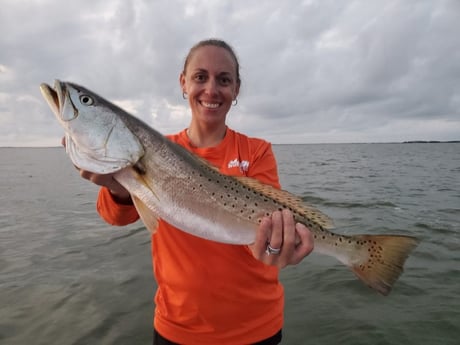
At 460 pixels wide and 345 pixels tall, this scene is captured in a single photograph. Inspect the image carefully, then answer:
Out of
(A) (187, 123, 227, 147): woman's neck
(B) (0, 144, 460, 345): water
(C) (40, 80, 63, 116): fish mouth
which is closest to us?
(C) (40, 80, 63, 116): fish mouth

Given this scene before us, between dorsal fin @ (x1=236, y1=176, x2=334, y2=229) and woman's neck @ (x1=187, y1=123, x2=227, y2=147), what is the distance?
612 mm

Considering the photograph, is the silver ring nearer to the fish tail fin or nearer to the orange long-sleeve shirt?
the orange long-sleeve shirt

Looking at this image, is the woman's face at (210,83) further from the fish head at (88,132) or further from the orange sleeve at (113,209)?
the orange sleeve at (113,209)

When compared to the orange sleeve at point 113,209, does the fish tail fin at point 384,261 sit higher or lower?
lower

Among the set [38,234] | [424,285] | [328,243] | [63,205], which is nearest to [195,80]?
[328,243]

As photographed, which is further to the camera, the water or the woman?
the water

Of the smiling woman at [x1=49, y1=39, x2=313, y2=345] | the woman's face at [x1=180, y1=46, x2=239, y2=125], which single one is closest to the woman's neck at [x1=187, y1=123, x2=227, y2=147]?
the woman's face at [x1=180, y1=46, x2=239, y2=125]

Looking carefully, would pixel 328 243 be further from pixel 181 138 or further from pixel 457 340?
pixel 457 340

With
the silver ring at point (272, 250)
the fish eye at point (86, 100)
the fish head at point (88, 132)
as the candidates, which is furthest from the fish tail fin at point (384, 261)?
the fish eye at point (86, 100)

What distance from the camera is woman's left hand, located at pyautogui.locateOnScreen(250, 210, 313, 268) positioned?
2896 millimetres

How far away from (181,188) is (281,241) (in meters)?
1.02

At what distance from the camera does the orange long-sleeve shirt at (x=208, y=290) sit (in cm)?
288

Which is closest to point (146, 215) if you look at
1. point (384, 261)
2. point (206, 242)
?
point (206, 242)

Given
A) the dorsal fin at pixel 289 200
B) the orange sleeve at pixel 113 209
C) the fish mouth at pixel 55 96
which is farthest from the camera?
the dorsal fin at pixel 289 200
